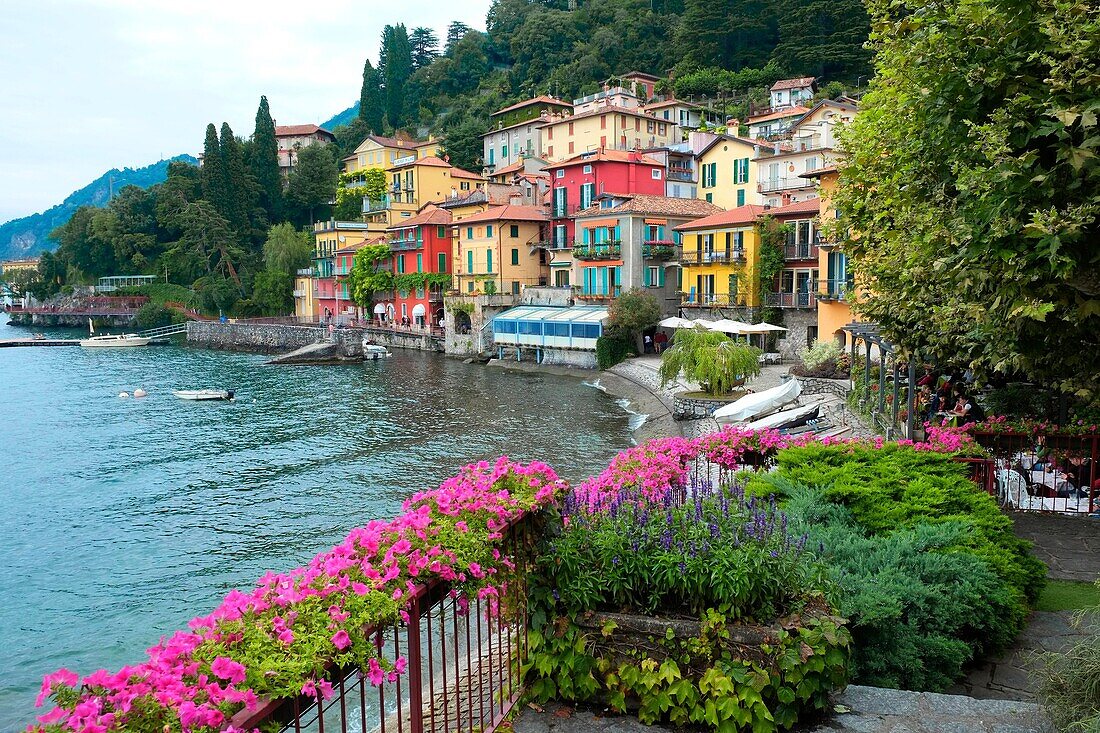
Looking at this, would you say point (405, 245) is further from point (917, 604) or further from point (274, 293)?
point (917, 604)

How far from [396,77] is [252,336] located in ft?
183

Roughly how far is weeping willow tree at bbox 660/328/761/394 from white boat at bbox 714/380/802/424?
4.99 m

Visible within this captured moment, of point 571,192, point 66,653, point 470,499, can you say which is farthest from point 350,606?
point 571,192

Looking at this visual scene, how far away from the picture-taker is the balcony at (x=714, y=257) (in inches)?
1619

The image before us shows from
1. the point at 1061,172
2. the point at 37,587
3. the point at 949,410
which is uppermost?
the point at 1061,172

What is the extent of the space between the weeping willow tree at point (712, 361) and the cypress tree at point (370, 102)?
305ft

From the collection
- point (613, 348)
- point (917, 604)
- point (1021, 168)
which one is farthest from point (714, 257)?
point (917, 604)

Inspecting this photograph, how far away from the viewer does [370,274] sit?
222 feet

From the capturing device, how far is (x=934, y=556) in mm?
5695

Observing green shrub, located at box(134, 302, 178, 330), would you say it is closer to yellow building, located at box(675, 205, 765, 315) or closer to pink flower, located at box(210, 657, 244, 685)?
yellow building, located at box(675, 205, 765, 315)

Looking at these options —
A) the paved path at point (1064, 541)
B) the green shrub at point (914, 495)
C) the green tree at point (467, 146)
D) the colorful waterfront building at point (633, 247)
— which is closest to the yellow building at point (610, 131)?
the green tree at point (467, 146)

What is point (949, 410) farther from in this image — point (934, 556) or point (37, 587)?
point (37, 587)

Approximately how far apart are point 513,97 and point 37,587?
87.1 meters

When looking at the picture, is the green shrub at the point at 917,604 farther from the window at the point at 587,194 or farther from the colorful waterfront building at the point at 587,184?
the window at the point at 587,194
